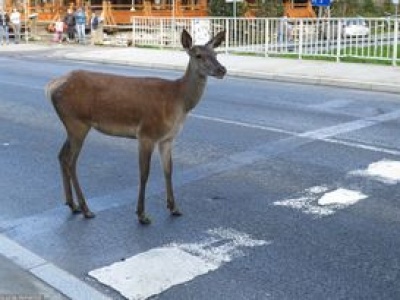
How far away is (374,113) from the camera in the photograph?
12.2m

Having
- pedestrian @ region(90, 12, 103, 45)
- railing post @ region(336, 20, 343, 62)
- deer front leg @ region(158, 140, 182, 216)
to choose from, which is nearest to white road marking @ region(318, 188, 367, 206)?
deer front leg @ region(158, 140, 182, 216)

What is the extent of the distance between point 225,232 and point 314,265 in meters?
1.04

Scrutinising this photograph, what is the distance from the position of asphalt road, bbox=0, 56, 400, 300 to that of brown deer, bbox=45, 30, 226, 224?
2.28ft

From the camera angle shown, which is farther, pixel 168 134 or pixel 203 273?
pixel 168 134

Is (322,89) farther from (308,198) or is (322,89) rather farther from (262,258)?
(262,258)

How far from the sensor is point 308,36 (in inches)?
832

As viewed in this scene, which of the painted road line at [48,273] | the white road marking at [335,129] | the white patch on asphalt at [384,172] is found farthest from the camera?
the white road marking at [335,129]

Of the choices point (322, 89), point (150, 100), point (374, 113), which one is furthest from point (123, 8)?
point (150, 100)

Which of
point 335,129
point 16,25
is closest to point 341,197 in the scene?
point 335,129

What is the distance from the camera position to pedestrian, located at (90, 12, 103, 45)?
3334cm

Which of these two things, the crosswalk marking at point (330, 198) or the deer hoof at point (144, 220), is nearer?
the deer hoof at point (144, 220)

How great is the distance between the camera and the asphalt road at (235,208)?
5086 mm

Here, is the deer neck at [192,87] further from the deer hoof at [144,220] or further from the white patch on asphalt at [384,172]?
the white patch on asphalt at [384,172]

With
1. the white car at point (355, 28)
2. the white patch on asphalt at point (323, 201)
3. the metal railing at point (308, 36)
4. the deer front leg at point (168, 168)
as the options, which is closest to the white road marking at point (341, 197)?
the white patch on asphalt at point (323, 201)
